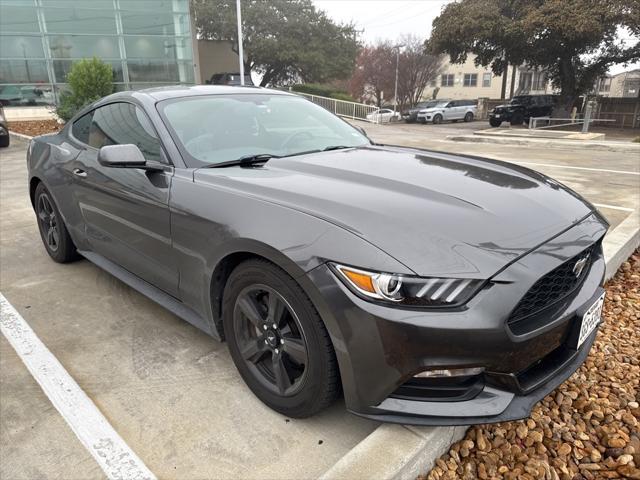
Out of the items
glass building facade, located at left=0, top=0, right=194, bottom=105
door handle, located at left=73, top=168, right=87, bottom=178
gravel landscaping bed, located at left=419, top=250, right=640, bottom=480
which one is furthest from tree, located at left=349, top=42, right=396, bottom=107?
gravel landscaping bed, located at left=419, top=250, right=640, bottom=480

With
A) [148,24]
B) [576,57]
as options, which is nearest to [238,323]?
Result: [148,24]

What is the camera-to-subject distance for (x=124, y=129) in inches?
122

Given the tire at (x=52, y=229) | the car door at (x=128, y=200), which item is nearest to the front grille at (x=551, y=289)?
the car door at (x=128, y=200)

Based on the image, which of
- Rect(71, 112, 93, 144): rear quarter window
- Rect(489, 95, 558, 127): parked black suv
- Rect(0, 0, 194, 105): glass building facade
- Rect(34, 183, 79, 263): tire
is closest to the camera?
Rect(71, 112, 93, 144): rear quarter window

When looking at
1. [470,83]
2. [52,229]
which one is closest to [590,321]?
[52,229]

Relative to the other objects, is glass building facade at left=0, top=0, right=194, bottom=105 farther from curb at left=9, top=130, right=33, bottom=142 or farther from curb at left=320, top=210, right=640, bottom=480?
curb at left=320, top=210, right=640, bottom=480

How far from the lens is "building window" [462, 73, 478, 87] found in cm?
5138

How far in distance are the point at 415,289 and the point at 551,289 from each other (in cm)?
58

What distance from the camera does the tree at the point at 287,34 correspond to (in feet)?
113

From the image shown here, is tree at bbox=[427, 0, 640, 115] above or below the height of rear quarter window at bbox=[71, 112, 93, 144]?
above

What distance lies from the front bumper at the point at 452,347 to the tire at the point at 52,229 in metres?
3.03

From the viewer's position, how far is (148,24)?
22.4m

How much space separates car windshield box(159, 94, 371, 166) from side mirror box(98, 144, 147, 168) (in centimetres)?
24

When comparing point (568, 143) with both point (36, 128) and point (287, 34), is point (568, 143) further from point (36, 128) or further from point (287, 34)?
point (287, 34)
